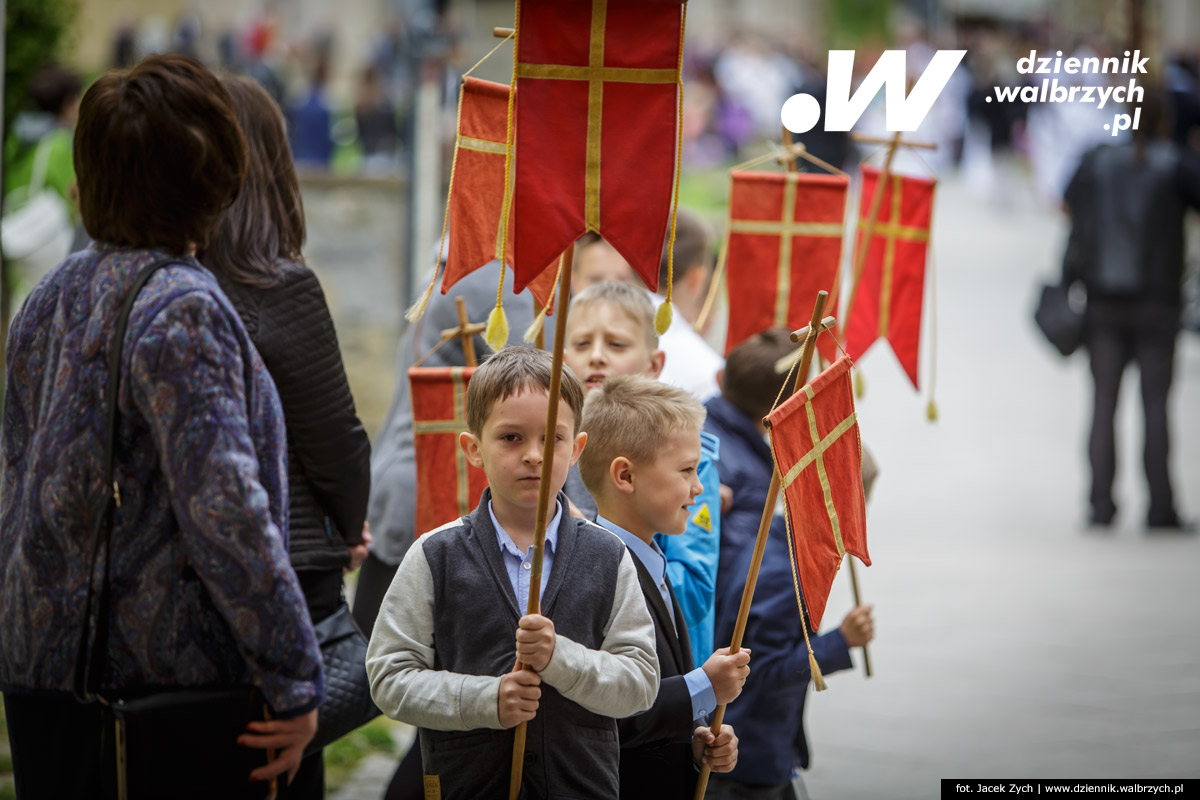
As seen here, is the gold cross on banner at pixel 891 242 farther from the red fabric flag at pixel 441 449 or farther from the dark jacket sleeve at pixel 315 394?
the dark jacket sleeve at pixel 315 394

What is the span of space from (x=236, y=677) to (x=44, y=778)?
12.8 inches

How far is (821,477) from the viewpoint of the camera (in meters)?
2.55

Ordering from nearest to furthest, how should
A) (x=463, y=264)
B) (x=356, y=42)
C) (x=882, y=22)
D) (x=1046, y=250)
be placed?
1. (x=463, y=264)
2. (x=1046, y=250)
3. (x=356, y=42)
4. (x=882, y=22)

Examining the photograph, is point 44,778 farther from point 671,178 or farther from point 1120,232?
point 1120,232

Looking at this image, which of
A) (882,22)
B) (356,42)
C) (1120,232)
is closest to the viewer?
(1120,232)

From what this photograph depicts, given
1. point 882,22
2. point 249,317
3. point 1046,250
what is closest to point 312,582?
point 249,317

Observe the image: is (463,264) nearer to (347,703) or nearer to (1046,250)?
(347,703)

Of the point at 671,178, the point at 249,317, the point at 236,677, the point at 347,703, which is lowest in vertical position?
the point at 347,703

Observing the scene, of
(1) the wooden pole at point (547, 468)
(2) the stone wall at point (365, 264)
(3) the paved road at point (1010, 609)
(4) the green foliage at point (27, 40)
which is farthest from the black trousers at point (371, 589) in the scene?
(2) the stone wall at point (365, 264)

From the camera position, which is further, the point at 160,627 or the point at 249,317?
the point at 249,317

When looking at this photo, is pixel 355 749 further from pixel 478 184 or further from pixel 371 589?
pixel 478 184

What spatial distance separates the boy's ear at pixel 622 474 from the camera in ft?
8.73

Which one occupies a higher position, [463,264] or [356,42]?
[356,42]

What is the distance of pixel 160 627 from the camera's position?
7.02ft
